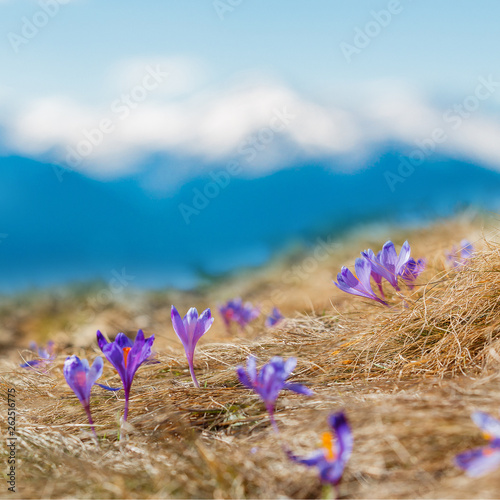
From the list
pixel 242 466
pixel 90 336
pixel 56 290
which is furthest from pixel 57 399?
pixel 56 290

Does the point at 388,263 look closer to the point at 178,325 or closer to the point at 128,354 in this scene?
the point at 178,325

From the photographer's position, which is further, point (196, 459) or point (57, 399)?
point (57, 399)

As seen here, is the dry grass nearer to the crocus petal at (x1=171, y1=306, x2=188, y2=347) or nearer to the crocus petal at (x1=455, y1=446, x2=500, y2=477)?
the crocus petal at (x1=455, y1=446, x2=500, y2=477)

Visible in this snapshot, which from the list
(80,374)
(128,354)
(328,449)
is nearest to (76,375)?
(80,374)

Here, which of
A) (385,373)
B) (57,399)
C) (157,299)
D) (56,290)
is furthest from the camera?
(56,290)

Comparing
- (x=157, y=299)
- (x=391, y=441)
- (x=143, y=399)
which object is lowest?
(x=157, y=299)

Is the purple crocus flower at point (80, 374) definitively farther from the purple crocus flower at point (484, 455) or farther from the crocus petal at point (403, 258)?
the crocus petal at point (403, 258)

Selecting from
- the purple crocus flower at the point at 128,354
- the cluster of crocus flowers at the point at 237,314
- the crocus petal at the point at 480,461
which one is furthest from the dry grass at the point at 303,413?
the cluster of crocus flowers at the point at 237,314

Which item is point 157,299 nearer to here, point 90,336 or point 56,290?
point 56,290
